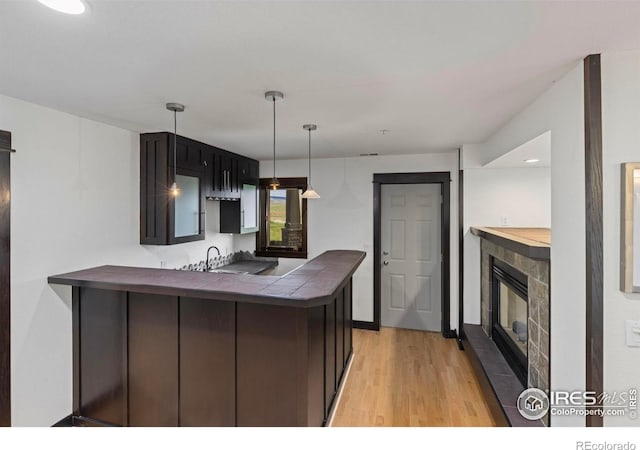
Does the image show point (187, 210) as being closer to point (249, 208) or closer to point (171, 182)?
point (171, 182)

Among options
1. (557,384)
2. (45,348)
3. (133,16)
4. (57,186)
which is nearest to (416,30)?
(133,16)

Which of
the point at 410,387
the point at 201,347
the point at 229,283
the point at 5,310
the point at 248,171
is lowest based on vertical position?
the point at 410,387

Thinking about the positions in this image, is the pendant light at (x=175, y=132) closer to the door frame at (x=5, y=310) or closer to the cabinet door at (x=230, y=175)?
the cabinet door at (x=230, y=175)

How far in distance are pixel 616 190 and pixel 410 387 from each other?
240 centimetres

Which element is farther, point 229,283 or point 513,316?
point 513,316

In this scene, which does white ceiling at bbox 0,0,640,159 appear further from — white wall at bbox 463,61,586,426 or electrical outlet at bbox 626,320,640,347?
electrical outlet at bbox 626,320,640,347

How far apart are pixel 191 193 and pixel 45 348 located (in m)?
1.79

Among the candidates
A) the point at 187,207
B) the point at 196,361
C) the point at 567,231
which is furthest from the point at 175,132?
the point at 567,231

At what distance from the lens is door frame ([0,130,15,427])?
2.11m

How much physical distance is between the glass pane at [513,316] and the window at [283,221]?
2627 mm

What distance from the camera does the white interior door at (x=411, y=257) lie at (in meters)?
4.59

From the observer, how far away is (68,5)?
1.20 m

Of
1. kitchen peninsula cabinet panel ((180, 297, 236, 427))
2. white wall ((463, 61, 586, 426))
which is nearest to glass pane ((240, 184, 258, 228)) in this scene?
kitchen peninsula cabinet panel ((180, 297, 236, 427))
